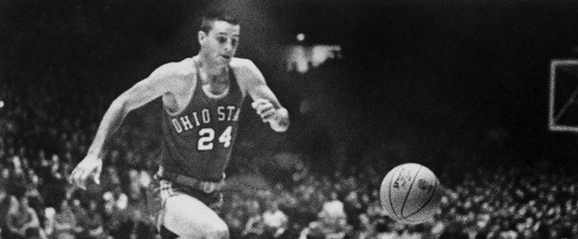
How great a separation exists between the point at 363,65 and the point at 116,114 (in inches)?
52.0

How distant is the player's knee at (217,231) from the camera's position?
4.43 meters

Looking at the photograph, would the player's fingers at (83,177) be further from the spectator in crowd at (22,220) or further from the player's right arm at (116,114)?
the spectator in crowd at (22,220)

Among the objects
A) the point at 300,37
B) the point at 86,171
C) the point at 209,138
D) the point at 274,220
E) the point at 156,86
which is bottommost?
the point at 274,220

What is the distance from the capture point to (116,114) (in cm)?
508

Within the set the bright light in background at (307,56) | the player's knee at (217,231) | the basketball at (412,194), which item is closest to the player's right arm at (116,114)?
the bright light in background at (307,56)

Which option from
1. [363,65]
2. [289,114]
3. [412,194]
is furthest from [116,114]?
[412,194]

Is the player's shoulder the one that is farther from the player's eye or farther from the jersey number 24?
the jersey number 24

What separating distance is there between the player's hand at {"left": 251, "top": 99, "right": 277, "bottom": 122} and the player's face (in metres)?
0.29

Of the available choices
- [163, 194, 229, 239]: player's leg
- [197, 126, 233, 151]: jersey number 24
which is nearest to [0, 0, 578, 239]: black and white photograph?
[197, 126, 233, 151]: jersey number 24

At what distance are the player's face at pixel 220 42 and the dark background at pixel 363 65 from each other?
0.06 meters

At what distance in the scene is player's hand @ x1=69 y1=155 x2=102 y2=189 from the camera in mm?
5074

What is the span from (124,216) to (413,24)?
1835mm

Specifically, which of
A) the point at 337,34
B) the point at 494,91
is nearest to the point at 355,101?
the point at 337,34

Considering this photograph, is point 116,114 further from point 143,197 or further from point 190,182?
point 190,182
